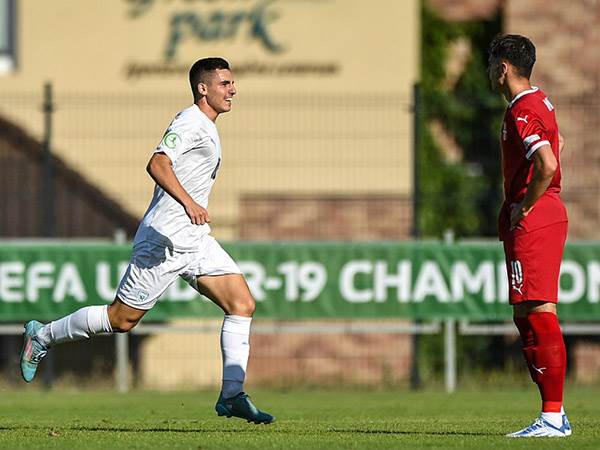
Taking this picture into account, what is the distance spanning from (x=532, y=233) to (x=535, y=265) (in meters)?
0.18

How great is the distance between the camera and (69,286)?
15.7 metres

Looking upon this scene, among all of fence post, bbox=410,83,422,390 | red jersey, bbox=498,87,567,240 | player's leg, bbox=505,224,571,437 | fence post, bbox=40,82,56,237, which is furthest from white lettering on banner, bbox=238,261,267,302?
player's leg, bbox=505,224,571,437

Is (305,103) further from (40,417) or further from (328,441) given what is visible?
(328,441)

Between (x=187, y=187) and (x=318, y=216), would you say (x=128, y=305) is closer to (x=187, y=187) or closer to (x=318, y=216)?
(x=187, y=187)

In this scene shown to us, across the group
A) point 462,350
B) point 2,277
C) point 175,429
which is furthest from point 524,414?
point 462,350

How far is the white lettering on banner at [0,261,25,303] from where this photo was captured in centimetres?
1577

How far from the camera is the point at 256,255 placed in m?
15.8

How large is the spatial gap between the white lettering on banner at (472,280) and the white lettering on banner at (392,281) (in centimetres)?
46

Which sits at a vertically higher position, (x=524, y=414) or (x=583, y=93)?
(x=583, y=93)

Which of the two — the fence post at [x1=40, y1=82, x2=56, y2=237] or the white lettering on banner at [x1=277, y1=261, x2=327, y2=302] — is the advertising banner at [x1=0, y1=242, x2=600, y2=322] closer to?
the white lettering on banner at [x1=277, y1=261, x2=327, y2=302]

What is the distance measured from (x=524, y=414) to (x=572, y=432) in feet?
8.52

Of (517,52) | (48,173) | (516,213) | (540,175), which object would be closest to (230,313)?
(516,213)

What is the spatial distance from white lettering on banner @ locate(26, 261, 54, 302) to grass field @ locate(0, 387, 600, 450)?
1022mm

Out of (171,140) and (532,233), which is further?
(171,140)
